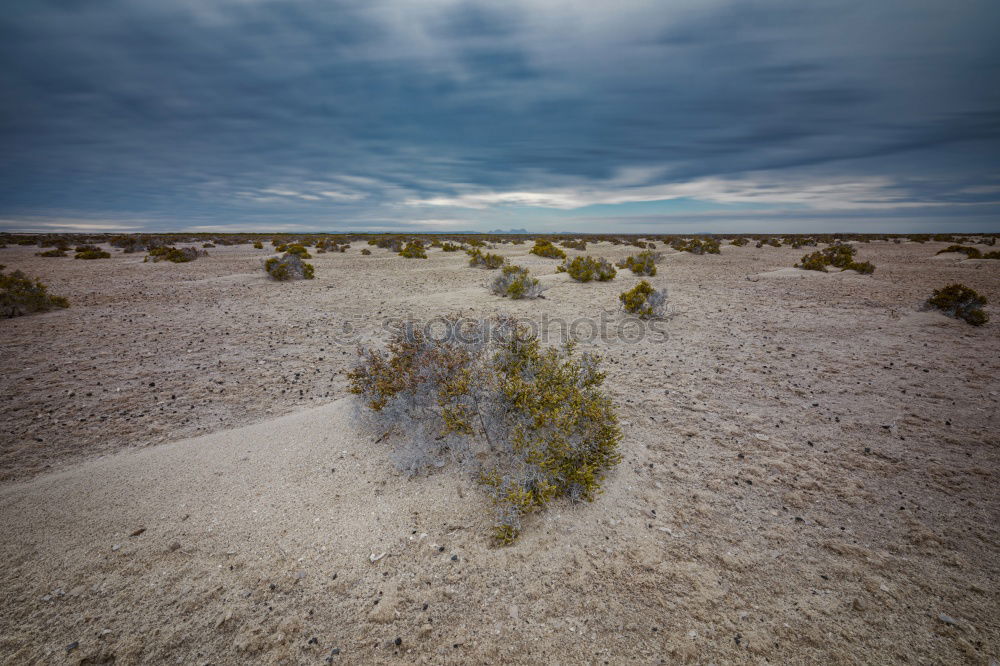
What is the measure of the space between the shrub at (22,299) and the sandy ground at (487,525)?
321 cm

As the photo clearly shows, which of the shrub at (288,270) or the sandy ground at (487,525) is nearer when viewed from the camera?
the sandy ground at (487,525)

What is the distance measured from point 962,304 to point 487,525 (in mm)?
13148

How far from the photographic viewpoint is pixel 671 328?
30.6ft

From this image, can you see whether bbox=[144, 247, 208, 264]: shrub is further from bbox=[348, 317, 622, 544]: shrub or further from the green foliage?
the green foliage

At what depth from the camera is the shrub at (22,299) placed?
9.05m

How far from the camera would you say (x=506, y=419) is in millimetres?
4434

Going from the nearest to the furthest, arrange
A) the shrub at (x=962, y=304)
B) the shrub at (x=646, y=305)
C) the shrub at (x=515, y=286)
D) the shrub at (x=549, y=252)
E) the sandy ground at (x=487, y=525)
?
1. the sandy ground at (x=487, y=525)
2. the shrub at (x=962, y=304)
3. the shrub at (x=646, y=305)
4. the shrub at (x=515, y=286)
5. the shrub at (x=549, y=252)

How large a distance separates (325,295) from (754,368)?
521 inches

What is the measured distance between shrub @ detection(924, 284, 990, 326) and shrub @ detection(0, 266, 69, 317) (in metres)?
23.4

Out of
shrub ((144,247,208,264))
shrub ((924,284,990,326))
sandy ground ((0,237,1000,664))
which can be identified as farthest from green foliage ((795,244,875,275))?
shrub ((144,247,208,264))

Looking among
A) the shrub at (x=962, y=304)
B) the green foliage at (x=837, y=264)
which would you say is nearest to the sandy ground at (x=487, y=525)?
the shrub at (x=962, y=304)

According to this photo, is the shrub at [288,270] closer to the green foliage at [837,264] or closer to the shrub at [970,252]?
the green foliage at [837,264]

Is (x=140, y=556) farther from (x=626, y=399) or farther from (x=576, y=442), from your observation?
(x=626, y=399)

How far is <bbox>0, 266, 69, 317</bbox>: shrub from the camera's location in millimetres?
9055
